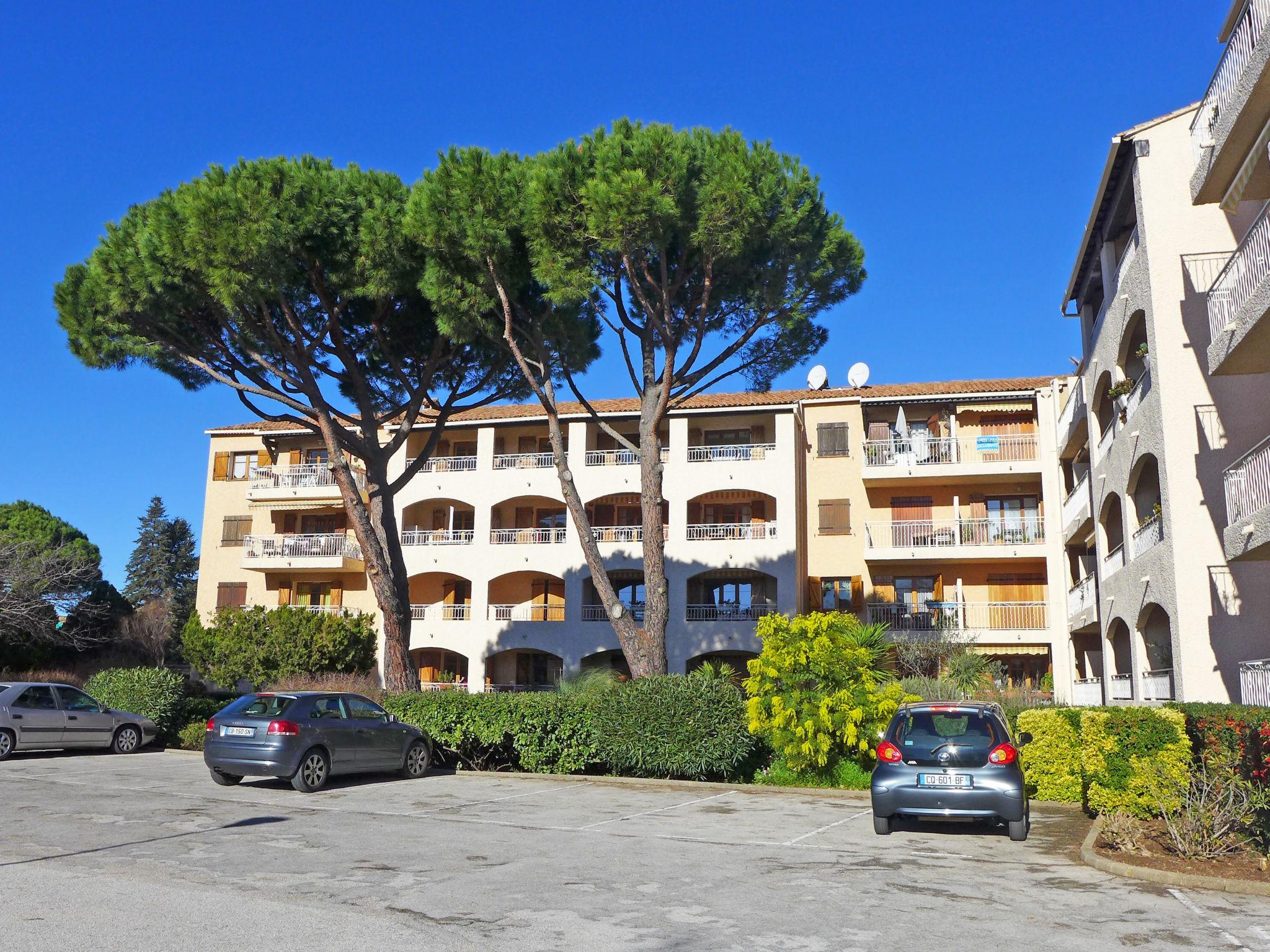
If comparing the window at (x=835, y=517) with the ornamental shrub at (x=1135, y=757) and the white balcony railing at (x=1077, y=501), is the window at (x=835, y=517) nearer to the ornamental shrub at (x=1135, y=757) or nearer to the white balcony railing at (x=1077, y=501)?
the white balcony railing at (x=1077, y=501)

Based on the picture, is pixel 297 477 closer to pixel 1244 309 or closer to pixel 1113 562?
pixel 1113 562

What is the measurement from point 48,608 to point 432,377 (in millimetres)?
19143

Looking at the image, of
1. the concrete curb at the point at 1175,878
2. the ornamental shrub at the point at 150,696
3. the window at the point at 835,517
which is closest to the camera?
the concrete curb at the point at 1175,878

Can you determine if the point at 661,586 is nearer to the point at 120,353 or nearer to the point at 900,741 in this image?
the point at 900,741

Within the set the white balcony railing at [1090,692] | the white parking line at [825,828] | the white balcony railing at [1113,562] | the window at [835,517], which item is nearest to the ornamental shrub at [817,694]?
the white parking line at [825,828]

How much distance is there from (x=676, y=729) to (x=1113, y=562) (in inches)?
448

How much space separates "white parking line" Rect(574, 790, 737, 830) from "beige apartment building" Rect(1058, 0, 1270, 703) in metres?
7.26

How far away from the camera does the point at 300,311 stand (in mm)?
22531

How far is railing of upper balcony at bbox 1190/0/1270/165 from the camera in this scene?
12.9 metres

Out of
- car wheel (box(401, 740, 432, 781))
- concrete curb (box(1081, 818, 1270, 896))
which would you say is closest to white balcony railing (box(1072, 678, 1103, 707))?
car wheel (box(401, 740, 432, 781))

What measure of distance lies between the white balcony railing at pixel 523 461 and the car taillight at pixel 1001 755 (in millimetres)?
27239

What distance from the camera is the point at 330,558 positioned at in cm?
3781

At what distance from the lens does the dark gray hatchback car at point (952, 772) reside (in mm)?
10141

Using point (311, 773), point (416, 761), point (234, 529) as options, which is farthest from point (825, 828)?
point (234, 529)
